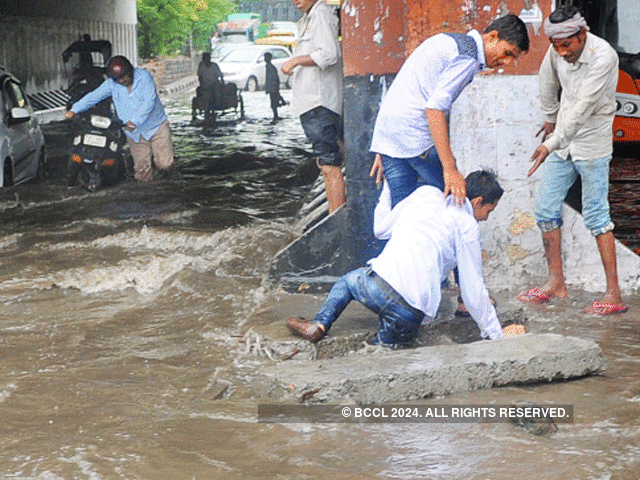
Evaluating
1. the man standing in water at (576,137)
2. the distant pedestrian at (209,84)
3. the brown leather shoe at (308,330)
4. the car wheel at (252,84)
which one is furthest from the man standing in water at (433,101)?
the car wheel at (252,84)

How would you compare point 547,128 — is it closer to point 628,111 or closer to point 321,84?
point 321,84

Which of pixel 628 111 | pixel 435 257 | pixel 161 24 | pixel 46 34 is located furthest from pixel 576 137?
pixel 161 24

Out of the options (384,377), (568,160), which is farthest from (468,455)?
(568,160)

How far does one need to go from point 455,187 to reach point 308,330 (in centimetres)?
107

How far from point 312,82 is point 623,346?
295 cm

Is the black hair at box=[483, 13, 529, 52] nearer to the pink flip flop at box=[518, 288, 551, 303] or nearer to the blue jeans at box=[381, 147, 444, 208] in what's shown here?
the blue jeans at box=[381, 147, 444, 208]

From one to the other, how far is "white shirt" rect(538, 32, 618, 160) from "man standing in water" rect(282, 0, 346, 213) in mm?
1595

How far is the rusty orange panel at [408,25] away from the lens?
6.00 metres

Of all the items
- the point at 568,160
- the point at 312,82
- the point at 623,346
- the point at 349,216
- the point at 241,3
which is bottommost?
the point at 623,346

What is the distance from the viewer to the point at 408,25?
19.9ft

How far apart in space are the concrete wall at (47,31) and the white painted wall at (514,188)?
1881 centimetres

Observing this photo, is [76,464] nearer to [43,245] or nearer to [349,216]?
[349,216]

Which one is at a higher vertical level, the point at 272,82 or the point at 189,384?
the point at 272,82

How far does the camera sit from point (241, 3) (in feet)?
244
